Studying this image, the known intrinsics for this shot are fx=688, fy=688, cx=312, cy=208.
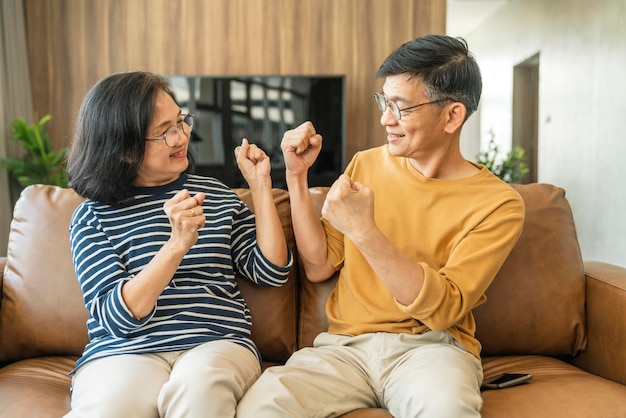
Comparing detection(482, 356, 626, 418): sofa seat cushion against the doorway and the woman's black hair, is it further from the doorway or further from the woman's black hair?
the doorway

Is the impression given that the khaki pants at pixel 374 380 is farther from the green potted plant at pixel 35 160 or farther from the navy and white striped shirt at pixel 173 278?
the green potted plant at pixel 35 160

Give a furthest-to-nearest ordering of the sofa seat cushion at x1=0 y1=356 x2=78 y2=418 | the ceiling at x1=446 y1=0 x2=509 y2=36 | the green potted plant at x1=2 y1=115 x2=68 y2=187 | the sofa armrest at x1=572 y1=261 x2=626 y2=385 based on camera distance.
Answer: the ceiling at x1=446 y1=0 x2=509 y2=36 < the green potted plant at x1=2 y1=115 x2=68 y2=187 < the sofa armrest at x1=572 y1=261 x2=626 y2=385 < the sofa seat cushion at x1=0 y1=356 x2=78 y2=418

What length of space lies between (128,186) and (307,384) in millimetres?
650

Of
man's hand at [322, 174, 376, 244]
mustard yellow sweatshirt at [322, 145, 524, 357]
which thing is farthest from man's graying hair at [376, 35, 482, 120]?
man's hand at [322, 174, 376, 244]

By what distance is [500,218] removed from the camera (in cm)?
164

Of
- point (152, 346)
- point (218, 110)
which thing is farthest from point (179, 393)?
point (218, 110)

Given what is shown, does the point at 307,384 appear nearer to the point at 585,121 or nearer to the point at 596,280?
the point at 596,280

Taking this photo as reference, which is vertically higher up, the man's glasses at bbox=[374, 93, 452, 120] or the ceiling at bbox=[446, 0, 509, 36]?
the ceiling at bbox=[446, 0, 509, 36]

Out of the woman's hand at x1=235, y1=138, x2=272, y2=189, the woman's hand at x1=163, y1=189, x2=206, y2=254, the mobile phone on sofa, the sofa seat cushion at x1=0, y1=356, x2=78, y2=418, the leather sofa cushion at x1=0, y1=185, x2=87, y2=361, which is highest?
the woman's hand at x1=235, y1=138, x2=272, y2=189

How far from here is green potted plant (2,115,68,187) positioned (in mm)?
4578

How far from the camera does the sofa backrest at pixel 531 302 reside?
1.85m

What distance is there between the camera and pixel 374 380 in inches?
63.1

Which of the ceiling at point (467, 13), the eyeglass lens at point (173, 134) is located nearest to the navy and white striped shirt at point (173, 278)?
the eyeglass lens at point (173, 134)

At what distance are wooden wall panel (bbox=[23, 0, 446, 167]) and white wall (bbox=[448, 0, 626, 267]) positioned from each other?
1281 mm
